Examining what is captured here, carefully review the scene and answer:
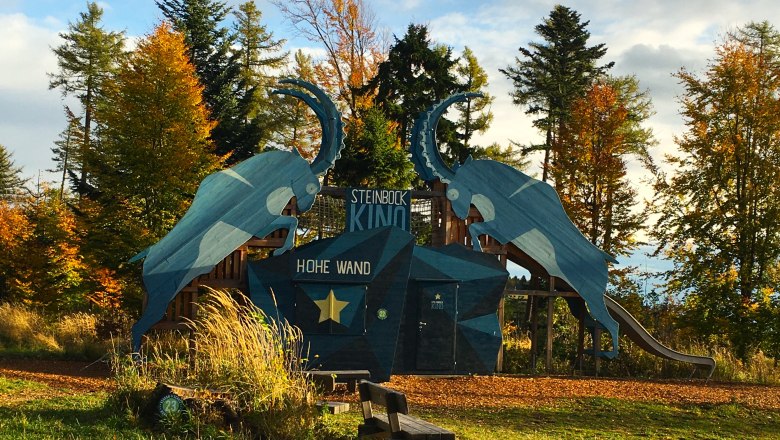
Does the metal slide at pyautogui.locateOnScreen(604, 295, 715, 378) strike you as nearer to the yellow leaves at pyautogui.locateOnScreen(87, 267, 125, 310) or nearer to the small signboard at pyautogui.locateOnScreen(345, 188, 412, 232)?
the small signboard at pyautogui.locateOnScreen(345, 188, 412, 232)

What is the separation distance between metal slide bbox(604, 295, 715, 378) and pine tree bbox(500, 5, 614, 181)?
15.4 m

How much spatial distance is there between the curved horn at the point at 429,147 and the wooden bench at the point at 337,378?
16.1 ft

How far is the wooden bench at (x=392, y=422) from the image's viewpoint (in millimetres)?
7418

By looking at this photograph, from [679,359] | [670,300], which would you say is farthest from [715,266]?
[679,359]

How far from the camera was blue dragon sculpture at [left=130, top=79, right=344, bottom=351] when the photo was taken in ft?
47.1

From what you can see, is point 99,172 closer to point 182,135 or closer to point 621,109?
point 182,135

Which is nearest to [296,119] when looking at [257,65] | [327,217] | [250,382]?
[257,65]

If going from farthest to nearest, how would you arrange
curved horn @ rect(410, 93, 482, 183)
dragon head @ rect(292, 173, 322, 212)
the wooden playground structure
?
curved horn @ rect(410, 93, 482, 183), dragon head @ rect(292, 173, 322, 212), the wooden playground structure

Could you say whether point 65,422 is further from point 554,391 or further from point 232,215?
point 554,391

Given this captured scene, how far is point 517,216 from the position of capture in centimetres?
1650

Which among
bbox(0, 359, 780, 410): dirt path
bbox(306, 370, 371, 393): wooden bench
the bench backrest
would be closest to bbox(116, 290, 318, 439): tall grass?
the bench backrest

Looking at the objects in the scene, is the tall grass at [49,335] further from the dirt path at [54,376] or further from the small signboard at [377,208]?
the small signboard at [377,208]

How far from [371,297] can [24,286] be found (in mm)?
15527

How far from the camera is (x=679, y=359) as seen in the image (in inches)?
663
